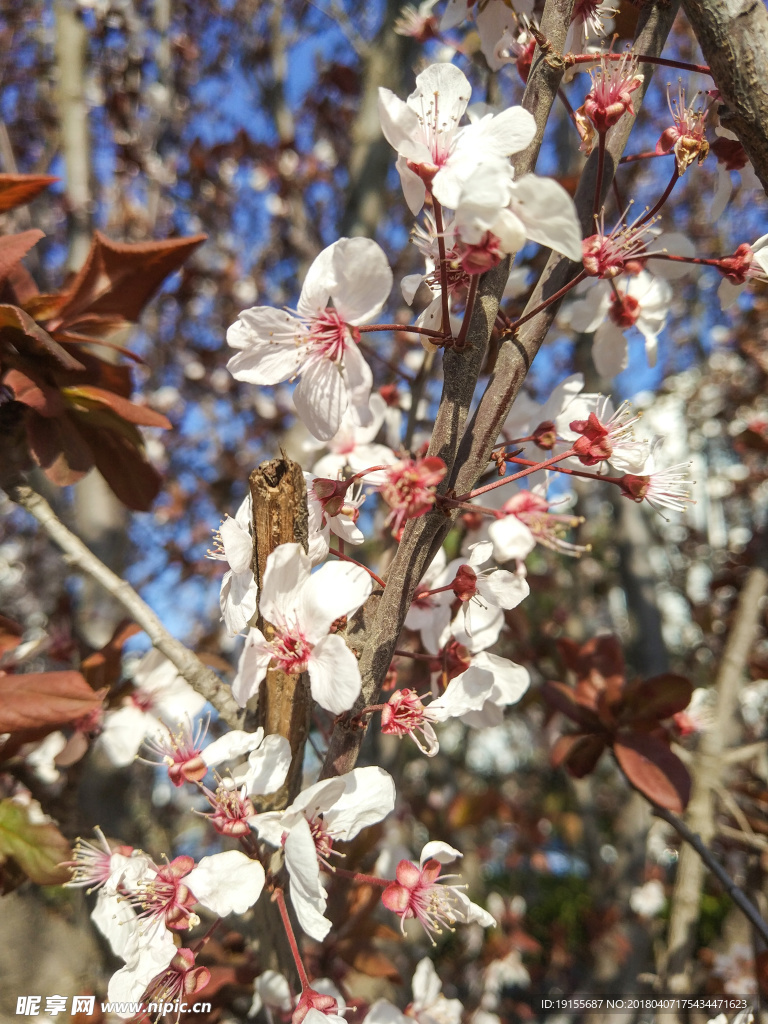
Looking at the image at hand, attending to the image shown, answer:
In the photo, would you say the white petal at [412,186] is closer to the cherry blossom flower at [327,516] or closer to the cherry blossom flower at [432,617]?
the cherry blossom flower at [327,516]

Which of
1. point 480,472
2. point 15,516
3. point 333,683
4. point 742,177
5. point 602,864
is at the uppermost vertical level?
point 742,177

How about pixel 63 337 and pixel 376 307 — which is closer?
pixel 376 307

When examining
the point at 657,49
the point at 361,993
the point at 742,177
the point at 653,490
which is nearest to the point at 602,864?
the point at 361,993

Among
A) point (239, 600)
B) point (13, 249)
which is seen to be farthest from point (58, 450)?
point (239, 600)

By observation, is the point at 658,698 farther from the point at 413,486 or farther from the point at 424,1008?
the point at 413,486

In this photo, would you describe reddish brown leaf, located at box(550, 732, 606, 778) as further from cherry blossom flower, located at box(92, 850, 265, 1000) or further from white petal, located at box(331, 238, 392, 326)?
white petal, located at box(331, 238, 392, 326)

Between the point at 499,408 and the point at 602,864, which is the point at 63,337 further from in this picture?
the point at 602,864
